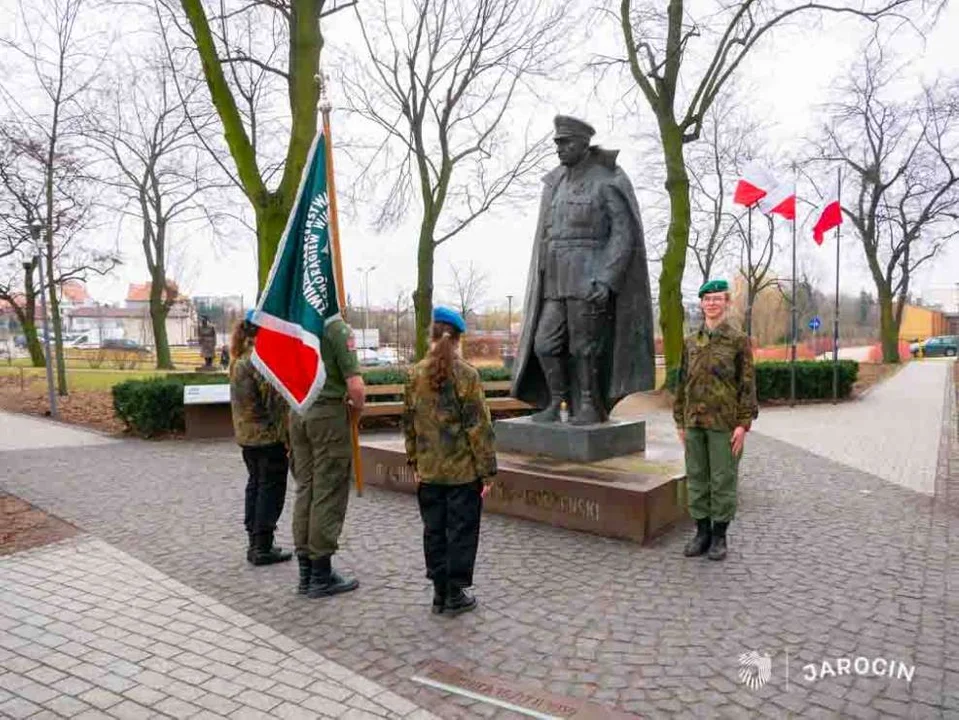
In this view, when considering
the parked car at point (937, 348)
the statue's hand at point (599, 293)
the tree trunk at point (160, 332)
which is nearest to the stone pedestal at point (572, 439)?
the statue's hand at point (599, 293)

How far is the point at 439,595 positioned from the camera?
403 centimetres

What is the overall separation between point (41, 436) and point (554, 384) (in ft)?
31.2

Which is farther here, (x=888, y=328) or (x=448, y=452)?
(x=888, y=328)

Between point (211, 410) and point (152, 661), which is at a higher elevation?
point (211, 410)

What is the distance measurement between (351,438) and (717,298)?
2.58 m

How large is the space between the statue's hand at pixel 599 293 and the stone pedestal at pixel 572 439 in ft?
3.67

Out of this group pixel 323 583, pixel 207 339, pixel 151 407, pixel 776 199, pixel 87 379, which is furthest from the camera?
pixel 207 339

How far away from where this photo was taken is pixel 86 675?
11.0 ft

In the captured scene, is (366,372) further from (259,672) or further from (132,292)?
(132,292)

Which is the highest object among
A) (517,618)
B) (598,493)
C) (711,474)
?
(711,474)

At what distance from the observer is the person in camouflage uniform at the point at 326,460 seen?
424 cm

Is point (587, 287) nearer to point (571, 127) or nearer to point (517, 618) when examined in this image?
point (571, 127)

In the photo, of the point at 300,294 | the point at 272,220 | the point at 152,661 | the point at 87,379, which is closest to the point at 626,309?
the point at 300,294

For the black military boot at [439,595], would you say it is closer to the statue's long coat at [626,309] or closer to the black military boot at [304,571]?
the black military boot at [304,571]
